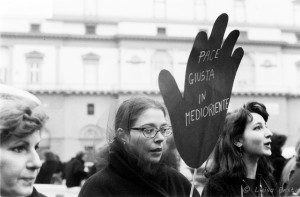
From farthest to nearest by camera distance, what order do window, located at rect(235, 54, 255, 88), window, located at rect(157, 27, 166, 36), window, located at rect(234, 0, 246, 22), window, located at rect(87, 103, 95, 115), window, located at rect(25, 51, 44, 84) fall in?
1. window, located at rect(87, 103, 95, 115)
2. window, located at rect(25, 51, 44, 84)
3. window, located at rect(235, 54, 255, 88)
4. window, located at rect(157, 27, 166, 36)
5. window, located at rect(234, 0, 246, 22)

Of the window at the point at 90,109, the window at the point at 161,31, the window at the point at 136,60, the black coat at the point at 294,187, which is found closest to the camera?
the black coat at the point at 294,187

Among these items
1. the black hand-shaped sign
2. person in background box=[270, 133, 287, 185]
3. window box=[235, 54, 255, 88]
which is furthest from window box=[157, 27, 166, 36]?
the black hand-shaped sign

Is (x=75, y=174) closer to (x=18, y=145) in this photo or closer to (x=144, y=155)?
(x=144, y=155)

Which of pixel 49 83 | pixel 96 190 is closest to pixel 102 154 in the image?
pixel 96 190

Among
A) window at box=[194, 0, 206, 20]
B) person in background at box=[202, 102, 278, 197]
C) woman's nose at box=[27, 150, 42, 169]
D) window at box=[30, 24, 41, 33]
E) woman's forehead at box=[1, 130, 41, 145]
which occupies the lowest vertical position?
person in background at box=[202, 102, 278, 197]

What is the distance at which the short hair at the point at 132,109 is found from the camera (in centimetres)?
144

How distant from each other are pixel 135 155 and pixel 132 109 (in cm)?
14

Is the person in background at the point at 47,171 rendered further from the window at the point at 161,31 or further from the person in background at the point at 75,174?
the window at the point at 161,31

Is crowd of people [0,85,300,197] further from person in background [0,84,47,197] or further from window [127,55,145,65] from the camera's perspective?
window [127,55,145,65]

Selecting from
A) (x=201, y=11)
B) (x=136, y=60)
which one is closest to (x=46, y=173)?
(x=201, y=11)

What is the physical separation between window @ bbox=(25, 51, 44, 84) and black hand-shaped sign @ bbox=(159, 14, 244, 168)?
20443 millimetres

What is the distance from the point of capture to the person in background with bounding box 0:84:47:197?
923mm

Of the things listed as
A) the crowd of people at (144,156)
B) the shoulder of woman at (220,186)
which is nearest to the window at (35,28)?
the crowd of people at (144,156)

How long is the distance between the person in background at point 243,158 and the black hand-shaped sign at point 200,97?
270 millimetres
